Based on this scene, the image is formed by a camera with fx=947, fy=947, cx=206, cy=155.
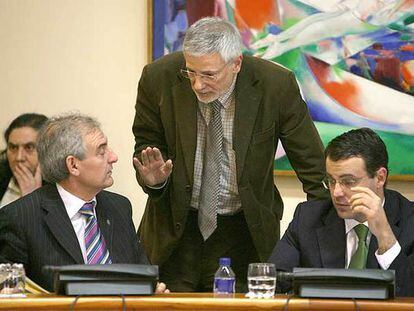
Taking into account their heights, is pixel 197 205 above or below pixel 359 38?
below

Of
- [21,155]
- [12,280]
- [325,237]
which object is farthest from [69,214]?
[21,155]

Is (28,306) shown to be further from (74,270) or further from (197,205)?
(197,205)

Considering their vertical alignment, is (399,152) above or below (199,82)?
below

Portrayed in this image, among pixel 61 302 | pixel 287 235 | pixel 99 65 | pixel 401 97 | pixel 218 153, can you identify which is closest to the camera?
pixel 61 302

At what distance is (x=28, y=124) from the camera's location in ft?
16.0

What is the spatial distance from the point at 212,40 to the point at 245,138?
463 mm

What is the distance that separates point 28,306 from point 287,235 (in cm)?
110

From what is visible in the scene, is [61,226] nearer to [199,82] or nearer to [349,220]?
[199,82]

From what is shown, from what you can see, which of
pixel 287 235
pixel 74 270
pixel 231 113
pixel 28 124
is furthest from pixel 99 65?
pixel 74 270

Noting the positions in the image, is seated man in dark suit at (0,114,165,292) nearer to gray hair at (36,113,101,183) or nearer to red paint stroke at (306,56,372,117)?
gray hair at (36,113,101,183)

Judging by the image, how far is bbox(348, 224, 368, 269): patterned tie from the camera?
10.9ft

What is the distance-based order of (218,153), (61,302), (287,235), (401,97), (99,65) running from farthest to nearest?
(99,65)
(401,97)
(218,153)
(287,235)
(61,302)

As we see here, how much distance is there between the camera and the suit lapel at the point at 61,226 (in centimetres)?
343

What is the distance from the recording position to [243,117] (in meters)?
3.89
